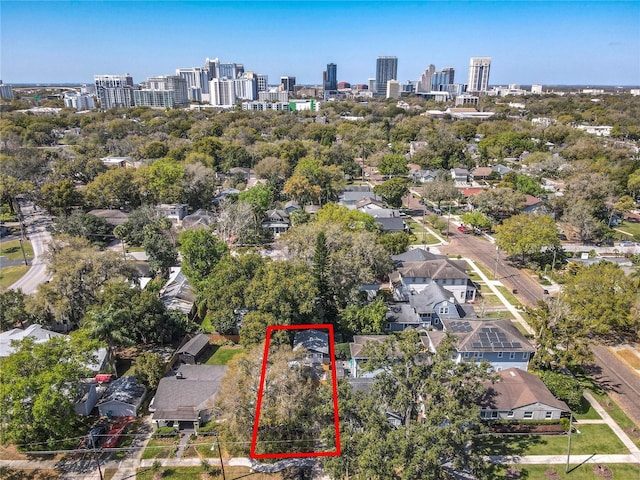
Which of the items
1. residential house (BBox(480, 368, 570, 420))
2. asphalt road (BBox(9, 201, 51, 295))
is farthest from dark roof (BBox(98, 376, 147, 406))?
residential house (BBox(480, 368, 570, 420))

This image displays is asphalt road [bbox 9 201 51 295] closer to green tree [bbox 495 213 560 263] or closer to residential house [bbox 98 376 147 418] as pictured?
residential house [bbox 98 376 147 418]

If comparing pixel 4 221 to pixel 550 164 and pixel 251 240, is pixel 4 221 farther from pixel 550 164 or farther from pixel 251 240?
pixel 550 164

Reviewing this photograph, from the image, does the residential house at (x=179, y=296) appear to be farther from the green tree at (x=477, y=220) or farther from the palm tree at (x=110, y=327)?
the green tree at (x=477, y=220)

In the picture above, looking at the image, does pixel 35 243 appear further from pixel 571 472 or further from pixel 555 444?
pixel 571 472

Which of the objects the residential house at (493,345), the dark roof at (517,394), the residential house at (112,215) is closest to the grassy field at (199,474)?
the dark roof at (517,394)

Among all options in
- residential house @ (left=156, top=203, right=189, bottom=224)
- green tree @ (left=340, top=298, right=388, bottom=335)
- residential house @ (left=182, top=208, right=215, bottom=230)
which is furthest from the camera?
residential house @ (left=156, top=203, right=189, bottom=224)

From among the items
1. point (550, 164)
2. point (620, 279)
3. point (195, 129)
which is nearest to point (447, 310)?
point (620, 279)
